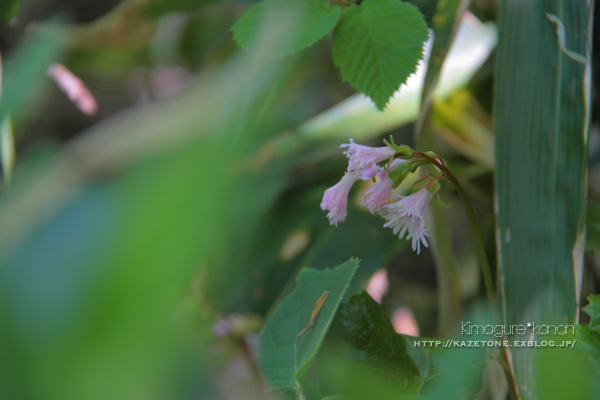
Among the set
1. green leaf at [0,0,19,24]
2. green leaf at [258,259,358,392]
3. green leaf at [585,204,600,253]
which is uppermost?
green leaf at [0,0,19,24]

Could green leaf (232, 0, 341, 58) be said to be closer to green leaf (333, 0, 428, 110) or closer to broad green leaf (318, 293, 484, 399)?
green leaf (333, 0, 428, 110)

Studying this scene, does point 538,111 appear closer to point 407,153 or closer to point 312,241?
point 407,153

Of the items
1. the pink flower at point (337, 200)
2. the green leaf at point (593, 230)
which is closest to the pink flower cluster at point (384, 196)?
the pink flower at point (337, 200)

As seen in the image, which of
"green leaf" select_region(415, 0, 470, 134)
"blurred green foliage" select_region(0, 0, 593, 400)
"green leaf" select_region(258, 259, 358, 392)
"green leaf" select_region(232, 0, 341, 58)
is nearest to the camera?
"blurred green foliage" select_region(0, 0, 593, 400)

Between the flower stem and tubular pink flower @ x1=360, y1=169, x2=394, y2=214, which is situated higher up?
tubular pink flower @ x1=360, y1=169, x2=394, y2=214

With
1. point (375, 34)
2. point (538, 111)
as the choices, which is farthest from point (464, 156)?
point (375, 34)

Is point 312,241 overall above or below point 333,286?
below

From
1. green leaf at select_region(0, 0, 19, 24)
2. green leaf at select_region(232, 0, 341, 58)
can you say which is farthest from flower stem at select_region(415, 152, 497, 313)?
green leaf at select_region(0, 0, 19, 24)

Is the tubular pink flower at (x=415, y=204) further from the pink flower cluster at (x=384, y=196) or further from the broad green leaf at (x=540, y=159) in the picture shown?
the broad green leaf at (x=540, y=159)
